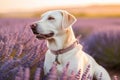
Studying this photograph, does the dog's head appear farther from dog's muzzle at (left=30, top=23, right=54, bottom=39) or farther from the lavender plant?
the lavender plant

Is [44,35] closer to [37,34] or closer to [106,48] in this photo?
[37,34]

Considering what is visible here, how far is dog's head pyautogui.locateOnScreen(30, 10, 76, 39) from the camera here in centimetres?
422

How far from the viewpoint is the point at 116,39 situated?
868cm

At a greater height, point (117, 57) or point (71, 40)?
point (71, 40)

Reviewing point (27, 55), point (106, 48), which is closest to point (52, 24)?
point (27, 55)

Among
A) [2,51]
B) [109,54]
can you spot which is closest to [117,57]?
[109,54]

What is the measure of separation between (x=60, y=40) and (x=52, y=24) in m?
0.18

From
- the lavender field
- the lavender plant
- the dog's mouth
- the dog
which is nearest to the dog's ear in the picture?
the dog

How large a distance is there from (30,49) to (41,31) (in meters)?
0.21

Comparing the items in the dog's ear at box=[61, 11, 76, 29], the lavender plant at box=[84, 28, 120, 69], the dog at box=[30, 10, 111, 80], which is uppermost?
the dog's ear at box=[61, 11, 76, 29]

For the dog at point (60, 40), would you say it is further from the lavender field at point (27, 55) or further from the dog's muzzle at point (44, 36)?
the lavender field at point (27, 55)

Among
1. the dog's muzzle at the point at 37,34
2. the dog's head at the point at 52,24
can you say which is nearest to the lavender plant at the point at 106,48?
the dog's head at the point at 52,24

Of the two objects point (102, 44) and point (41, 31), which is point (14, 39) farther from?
point (102, 44)

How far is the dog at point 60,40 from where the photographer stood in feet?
13.7
